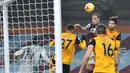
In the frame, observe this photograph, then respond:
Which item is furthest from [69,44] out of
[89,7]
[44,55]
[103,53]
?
[103,53]

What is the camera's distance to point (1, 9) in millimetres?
8016

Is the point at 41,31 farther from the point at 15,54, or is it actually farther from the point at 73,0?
the point at 73,0

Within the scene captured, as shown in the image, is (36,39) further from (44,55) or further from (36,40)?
(44,55)

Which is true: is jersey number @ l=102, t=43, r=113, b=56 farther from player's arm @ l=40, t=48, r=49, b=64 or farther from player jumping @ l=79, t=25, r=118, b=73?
player's arm @ l=40, t=48, r=49, b=64

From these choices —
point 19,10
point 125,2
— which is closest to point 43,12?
point 19,10

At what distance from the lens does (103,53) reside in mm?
7789

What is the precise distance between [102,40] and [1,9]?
175 cm

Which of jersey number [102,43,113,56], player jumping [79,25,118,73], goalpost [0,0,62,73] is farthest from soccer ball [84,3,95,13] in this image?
jersey number [102,43,113,56]

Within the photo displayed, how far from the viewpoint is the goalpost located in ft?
25.6

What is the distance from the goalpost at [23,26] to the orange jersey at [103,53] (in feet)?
2.44

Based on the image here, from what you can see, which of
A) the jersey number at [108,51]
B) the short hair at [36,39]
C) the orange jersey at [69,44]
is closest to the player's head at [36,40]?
the short hair at [36,39]

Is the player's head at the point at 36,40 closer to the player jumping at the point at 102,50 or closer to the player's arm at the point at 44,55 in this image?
the player's arm at the point at 44,55

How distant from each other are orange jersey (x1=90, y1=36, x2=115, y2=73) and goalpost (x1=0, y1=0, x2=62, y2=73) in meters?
0.74

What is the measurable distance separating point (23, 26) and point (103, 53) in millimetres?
1886
